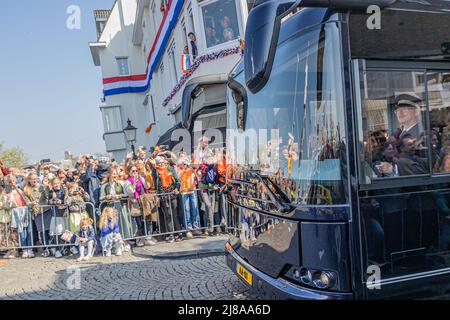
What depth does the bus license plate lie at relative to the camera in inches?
133

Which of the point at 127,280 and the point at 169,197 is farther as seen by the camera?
the point at 169,197

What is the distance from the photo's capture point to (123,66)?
34.0m

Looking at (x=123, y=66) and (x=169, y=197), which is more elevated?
(x=123, y=66)

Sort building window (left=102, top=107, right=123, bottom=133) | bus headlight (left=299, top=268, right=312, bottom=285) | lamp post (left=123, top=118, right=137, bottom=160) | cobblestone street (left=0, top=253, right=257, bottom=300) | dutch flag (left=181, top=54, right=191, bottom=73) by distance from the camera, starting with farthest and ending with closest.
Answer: building window (left=102, top=107, right=123, bottom=133) < lamp post (left=123, top=118, right=137, bottom=160) < dutch flag (left=181, top=54, right=191, bottom=73) < cobblestone street (left=0, top=253, right=257, bottom=300) < bus headlight (left=299, top=268, right=312, bottom=285)

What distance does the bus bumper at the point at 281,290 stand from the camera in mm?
2636

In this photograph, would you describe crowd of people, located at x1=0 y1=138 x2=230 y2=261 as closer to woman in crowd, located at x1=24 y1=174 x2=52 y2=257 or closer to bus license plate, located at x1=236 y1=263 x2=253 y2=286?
woman in crowd, located at x1=24 y1=174 x2=52 y2=257

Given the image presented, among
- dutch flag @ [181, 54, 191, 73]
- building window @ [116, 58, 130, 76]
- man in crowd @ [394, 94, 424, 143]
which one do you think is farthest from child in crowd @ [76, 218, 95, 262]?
building window @ [116, 58, 130, 76]

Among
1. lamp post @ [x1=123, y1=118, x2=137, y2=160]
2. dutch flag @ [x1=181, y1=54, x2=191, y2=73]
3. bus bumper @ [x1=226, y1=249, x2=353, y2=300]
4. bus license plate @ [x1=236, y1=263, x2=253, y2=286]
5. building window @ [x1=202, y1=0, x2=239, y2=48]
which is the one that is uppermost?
building window @ [x1=202, y1=0, x2=239, y2=48]

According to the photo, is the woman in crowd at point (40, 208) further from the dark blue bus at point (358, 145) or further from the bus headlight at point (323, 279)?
the bus headlight at point (323, 279)

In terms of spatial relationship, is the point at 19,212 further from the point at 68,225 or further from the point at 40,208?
the point at 68,225

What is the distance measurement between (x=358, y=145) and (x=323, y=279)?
41.5 inches

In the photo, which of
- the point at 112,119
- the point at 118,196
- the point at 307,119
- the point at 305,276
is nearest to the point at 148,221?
the point at 118,196
